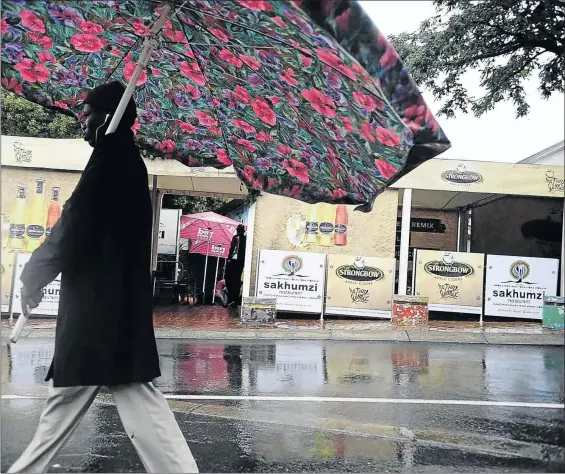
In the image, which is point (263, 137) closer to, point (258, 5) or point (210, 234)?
point (258, 5)

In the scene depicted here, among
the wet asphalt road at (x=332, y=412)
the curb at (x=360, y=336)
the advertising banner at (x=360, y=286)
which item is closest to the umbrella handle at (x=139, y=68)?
the wet asphalt road at (x=332, y=412)

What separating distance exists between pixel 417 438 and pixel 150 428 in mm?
2640

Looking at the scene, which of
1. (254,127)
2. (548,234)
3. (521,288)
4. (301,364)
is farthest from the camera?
(548,234)

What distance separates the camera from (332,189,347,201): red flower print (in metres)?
4.21

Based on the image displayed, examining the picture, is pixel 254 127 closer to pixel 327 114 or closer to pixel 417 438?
pixel 327 114

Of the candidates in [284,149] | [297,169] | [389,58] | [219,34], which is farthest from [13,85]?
[389,58]

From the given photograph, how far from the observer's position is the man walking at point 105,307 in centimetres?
286

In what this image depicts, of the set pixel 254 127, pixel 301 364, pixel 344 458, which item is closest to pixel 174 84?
pixel 254 127

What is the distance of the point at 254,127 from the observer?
4.18 meters

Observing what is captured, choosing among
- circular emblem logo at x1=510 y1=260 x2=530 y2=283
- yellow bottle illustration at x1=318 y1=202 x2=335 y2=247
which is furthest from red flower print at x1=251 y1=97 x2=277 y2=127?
circular emblem logo at x1=510 y1=260 x2=530 y2=283

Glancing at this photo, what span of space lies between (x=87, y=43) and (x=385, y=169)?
205 cm

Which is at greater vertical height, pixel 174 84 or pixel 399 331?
pixel 174 84

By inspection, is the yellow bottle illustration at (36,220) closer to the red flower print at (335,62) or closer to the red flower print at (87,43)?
the red flower print at (87,43)

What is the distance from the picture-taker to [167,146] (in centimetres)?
473
